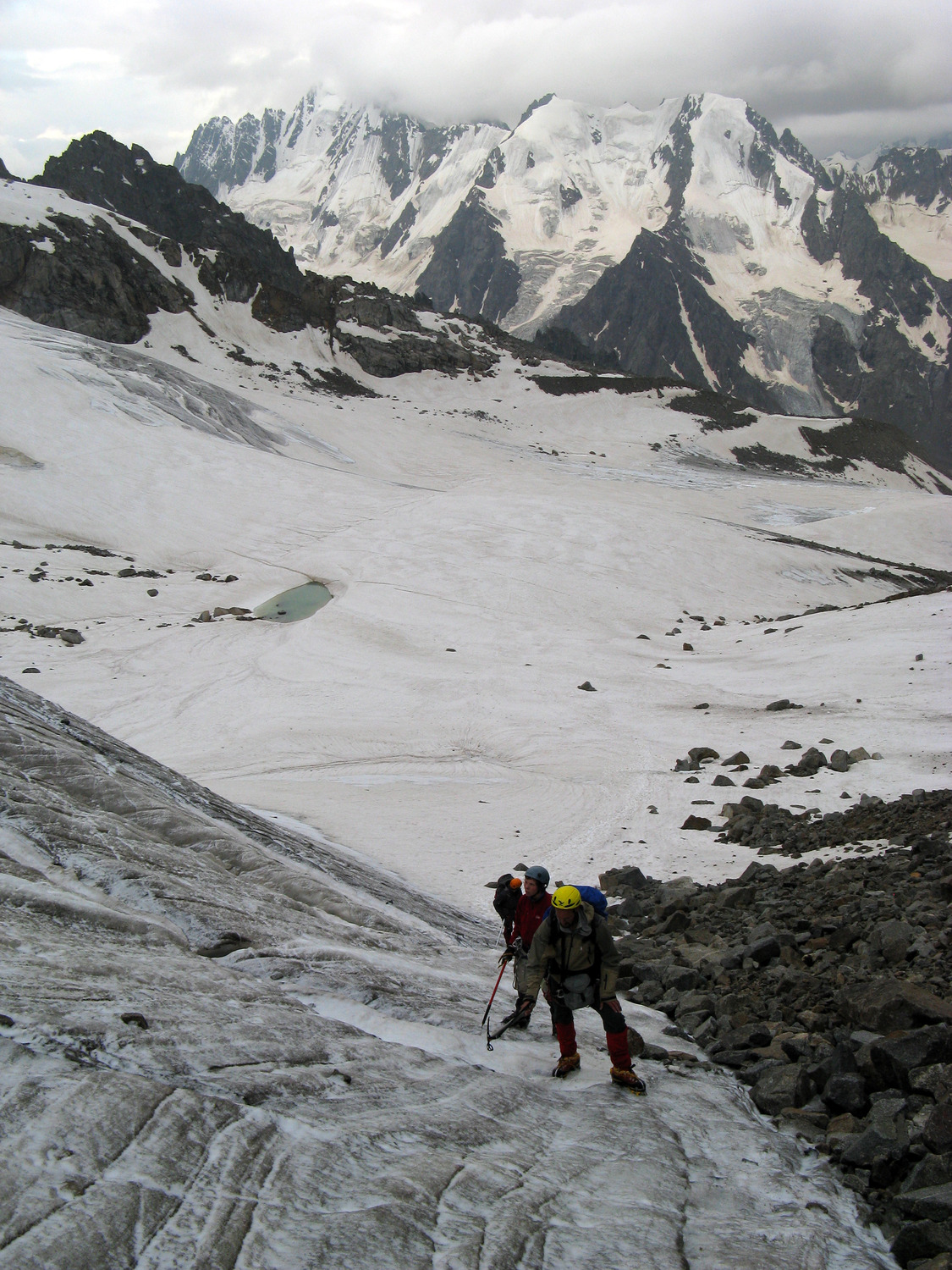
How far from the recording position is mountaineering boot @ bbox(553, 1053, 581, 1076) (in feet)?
20.2

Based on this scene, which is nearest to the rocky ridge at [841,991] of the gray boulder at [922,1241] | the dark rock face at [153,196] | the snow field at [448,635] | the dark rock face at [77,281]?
the gray boulder at [922,1241]

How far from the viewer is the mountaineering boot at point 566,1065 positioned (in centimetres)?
616

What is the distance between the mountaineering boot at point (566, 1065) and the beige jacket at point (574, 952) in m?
0.54

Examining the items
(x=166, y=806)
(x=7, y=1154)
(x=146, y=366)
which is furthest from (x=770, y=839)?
(x=146, y=366)

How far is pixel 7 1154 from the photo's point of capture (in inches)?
134

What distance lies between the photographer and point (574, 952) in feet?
19.9

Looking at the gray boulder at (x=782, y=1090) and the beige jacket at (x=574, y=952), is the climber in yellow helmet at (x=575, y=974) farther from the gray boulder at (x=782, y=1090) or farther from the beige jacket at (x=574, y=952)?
the gray boulder at (x=782, y=1090)

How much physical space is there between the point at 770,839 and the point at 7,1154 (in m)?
11.2

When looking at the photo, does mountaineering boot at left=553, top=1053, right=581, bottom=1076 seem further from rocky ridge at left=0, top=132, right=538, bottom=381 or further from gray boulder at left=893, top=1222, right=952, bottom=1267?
rocky ridge at left=0, top=132, right=538, bottom=381

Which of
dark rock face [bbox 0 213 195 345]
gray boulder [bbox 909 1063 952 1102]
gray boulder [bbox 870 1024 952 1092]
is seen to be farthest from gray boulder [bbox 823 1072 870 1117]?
dark rock face [bbox 0 213 195 345]

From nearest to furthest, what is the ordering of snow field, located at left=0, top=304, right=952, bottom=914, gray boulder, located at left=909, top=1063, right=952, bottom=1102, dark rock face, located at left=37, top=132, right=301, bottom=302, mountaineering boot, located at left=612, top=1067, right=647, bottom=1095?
gray boulder, located at left=909, top=1063, right=952, bottom=1102 < mountaineering boot, located at left=612, top=1067, right=647, bottom=1095 < snow field, located at left=0, top=304, right=952, bottom=914 < dark rock face, located at left=37, top=132, right=301, bottom=302

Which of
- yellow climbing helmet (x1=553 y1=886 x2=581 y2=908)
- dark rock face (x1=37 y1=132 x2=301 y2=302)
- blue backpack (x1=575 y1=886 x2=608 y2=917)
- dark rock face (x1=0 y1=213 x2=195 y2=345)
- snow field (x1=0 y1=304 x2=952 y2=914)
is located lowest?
snow field (x1=0 y1=304 x2=952 y2=914)

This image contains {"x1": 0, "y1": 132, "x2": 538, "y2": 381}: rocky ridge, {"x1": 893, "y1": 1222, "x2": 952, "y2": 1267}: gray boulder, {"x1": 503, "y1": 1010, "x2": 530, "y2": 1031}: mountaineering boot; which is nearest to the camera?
{"x1": 893, "y1": 1222, "x2": 952, "y2": 1267}: gray boulder

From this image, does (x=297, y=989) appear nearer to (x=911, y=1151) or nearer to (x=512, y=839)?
(x=911, y=1151)
